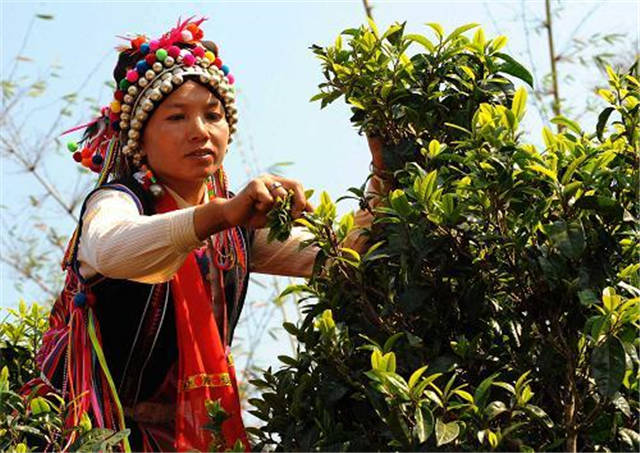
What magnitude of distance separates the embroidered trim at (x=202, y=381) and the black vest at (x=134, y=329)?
19 centimetres

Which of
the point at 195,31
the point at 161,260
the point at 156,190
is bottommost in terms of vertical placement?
the point at 161,260

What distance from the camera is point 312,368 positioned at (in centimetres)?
266

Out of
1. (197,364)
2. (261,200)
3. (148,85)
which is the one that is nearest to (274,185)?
(261,200)

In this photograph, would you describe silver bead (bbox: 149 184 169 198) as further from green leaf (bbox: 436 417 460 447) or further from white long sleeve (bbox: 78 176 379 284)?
green leaf (bbox: 436 417 460 447)

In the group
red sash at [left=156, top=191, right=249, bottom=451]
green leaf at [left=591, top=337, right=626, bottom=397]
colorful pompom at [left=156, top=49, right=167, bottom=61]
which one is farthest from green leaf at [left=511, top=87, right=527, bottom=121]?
colorful pompom at [left=156, top=49, right=167, bottom=61]

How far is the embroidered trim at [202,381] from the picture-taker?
120 inches

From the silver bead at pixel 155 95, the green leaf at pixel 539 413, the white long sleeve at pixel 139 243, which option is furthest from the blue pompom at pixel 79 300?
the green leaf at pixel 539 413

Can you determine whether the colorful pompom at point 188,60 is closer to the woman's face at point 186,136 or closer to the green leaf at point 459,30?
the woman's face at point 186,136

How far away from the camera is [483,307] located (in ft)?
8.45

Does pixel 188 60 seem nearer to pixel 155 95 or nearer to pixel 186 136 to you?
pixel 155 95

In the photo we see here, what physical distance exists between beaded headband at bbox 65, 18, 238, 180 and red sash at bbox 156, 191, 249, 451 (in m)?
0.44

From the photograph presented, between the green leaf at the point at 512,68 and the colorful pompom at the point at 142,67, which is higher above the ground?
the colorful pompom at the point at 142,67

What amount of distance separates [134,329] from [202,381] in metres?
0.26

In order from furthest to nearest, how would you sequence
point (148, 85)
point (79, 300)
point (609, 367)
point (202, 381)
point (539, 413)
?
1. point (148, 85)
2. point (79, 300)
3. point (202, 381)
4. point (539, 413)
5. point (609, 367)
